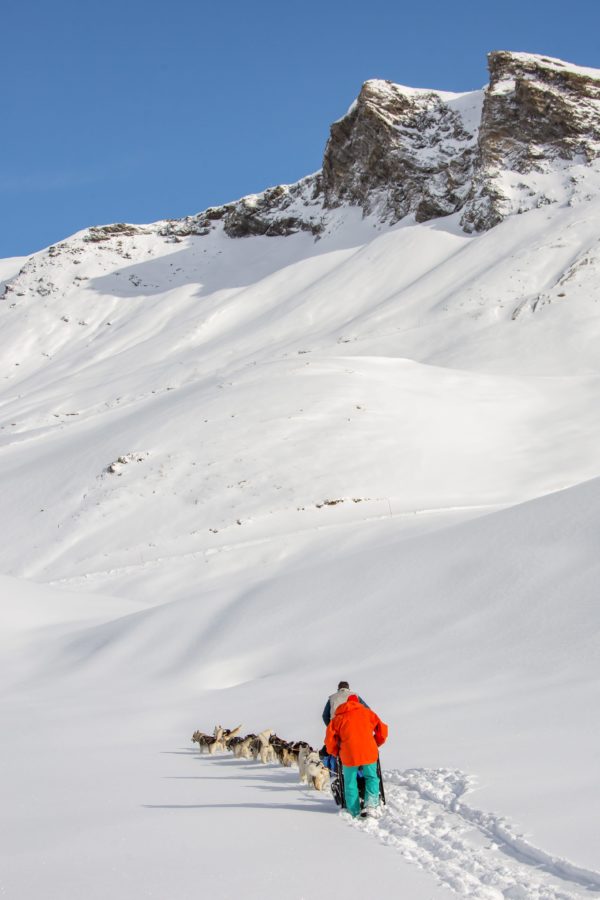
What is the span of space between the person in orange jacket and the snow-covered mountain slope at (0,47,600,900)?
0.33 meters

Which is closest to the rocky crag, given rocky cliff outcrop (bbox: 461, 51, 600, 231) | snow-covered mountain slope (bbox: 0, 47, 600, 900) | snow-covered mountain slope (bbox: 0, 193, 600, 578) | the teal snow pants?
rocky cliff outcrop (bbox: 461, 51, 600, 231)

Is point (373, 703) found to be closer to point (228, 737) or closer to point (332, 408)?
point (228, 737)

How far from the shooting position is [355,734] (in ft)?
26.2

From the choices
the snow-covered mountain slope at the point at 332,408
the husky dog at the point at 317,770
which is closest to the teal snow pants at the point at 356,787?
the husky dog at the point at 317,770

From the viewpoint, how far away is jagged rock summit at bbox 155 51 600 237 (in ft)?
306

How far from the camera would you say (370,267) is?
90.9 metres

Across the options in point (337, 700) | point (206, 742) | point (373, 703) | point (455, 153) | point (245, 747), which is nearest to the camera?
point (337, 700)

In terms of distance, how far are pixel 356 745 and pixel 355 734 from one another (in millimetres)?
109

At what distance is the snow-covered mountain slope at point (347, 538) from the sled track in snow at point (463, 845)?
31mm

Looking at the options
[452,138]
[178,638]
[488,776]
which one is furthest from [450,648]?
[452,138]

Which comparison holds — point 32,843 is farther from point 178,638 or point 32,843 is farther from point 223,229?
point 223,229

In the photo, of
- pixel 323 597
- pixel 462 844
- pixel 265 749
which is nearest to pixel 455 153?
pixel 323 597

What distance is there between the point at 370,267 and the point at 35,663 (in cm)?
7509

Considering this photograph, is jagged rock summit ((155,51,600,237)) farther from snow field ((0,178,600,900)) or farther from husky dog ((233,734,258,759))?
husky dog ((233,734,258,759))
